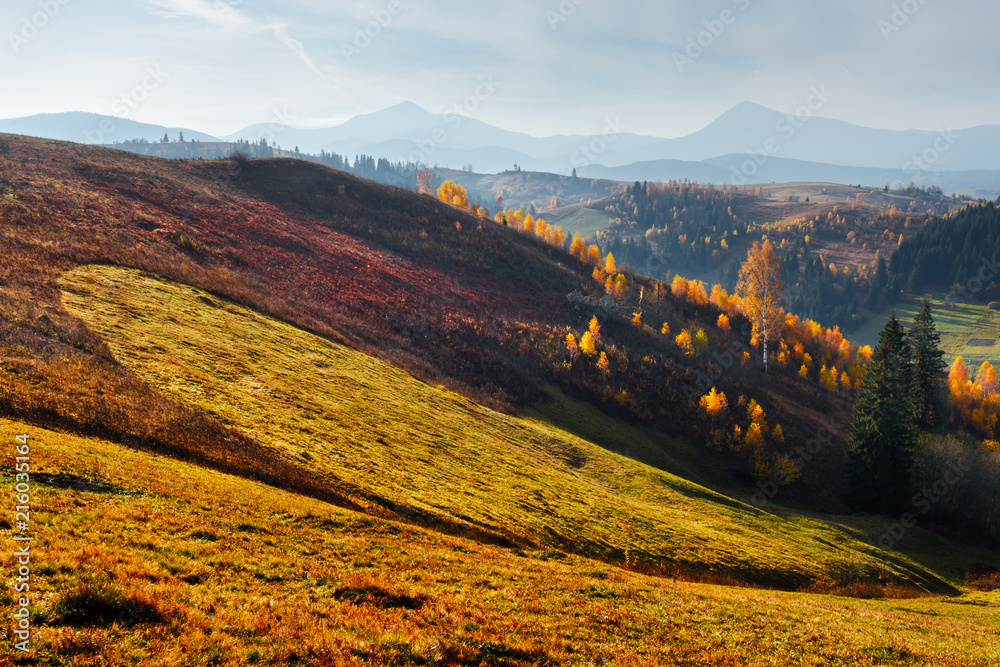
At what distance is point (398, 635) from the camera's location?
12.1 m

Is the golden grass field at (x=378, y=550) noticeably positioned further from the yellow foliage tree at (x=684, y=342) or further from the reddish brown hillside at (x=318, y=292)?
the yellow foliage tree at (x=684, y=342)

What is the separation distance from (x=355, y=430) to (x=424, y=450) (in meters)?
4.86

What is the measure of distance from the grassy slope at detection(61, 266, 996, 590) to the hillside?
0.23 meters

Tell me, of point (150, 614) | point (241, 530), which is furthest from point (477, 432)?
point (150, 614)

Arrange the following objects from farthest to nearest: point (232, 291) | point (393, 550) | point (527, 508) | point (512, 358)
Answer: point (512, 358) < point (232, 291) < point (527, 508) < point (393, 550)

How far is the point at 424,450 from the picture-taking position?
101 ft

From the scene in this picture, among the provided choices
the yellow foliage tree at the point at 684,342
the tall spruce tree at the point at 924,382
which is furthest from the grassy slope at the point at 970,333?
the yellow foliage tree at the point at 684,342

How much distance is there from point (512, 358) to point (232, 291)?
112 ft

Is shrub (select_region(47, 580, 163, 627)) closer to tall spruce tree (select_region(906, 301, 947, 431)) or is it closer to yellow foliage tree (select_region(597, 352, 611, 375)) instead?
yellow foliage tree (select_region(597, 352, 611, 375))

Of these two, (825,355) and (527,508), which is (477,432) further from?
(825,355)

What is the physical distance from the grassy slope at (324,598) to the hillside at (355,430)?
4.4 inches

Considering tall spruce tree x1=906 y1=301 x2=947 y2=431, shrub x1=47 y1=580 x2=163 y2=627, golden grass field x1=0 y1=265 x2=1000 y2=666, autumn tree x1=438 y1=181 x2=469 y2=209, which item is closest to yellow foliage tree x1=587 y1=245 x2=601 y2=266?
autumn tree x1=438 y1=181 x2=469 y2=209

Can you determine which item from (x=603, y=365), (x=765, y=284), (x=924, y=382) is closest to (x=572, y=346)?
(x=603, y=365)

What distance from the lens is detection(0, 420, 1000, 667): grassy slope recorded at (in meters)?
10.4
